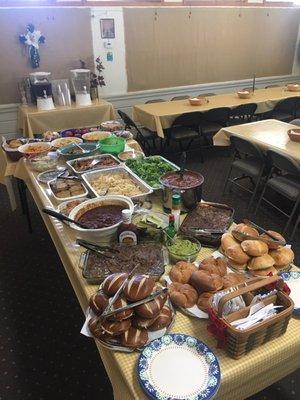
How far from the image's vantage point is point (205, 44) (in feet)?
16.8

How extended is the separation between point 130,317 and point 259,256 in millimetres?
524

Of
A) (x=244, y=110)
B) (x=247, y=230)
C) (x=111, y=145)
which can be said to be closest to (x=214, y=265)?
(x=247, y=230)

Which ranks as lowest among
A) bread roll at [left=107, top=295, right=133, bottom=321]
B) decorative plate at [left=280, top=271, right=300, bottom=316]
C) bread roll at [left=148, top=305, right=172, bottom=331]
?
decorative plate at [left=280, top=271, right=300, bottom=316]

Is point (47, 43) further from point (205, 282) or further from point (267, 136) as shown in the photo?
point (205, 282)

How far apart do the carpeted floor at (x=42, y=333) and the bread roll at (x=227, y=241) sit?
81 cm

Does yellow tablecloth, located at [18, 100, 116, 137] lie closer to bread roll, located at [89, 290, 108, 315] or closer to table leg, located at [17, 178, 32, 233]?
table leg, located at [17, 178, 32, 233]

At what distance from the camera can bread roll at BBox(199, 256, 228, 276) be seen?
1081 mm

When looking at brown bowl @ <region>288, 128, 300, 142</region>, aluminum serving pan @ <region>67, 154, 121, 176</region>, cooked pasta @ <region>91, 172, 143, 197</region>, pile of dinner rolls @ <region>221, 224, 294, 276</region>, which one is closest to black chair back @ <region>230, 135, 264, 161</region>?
brown bowl @ <region>288, 128, 300, 142</region>

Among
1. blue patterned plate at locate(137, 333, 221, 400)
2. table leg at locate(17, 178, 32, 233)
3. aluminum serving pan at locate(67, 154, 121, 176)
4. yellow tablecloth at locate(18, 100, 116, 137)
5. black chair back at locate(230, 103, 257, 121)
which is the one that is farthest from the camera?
black chair back at locate(230, 103, 257, 121)

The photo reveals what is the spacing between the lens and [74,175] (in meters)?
1.91

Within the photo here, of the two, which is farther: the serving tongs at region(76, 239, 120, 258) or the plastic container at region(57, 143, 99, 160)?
the plastic container at region(57, 143, 99, 160)

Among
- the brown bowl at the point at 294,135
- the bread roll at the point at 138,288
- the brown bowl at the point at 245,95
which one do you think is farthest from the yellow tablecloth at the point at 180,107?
the bread roll at the point at 138,288

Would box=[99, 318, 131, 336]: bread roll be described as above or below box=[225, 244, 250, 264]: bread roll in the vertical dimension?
below

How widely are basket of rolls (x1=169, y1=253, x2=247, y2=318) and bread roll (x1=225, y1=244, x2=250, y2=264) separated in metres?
0.04
